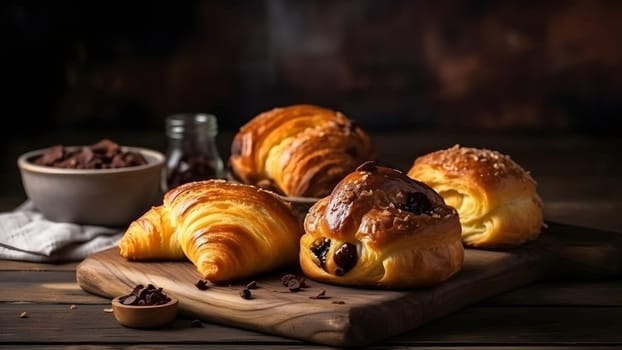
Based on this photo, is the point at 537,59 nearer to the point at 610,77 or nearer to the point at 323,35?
the point at 610,77

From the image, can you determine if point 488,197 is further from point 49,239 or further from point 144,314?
point 49,239

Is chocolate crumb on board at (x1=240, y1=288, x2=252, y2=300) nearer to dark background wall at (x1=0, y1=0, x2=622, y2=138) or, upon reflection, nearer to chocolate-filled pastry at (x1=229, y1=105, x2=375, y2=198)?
chocolate-filled pastry at (x1=229, y1=105, x2=375, y2=198)

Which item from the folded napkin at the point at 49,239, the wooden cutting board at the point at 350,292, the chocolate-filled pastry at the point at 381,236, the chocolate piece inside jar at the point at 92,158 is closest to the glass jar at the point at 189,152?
the chocolate piece inside jar at the point at 92,158

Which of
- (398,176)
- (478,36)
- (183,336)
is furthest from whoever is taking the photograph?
(478,36)

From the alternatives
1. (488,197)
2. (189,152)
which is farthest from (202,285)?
(189,152)

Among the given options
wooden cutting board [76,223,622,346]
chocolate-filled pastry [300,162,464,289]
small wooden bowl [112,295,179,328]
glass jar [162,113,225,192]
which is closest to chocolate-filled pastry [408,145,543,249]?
wooden cutting board [76,223,622,346]

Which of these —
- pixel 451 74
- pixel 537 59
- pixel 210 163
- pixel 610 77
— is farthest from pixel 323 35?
pixel 210 163
